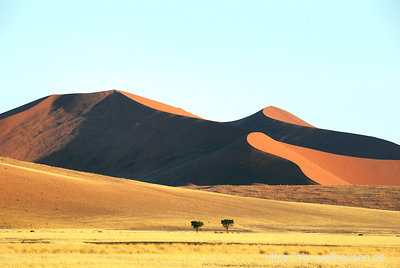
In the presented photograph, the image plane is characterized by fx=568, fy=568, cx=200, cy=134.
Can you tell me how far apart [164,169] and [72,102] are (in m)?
51.5

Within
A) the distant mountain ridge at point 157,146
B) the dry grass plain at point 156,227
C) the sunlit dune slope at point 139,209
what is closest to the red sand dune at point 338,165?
the distant mountain ridge at point 157,146

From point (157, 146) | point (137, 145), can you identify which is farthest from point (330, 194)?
point (137, 145)

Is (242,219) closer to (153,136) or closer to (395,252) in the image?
(395,252)

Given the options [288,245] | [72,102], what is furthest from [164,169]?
[288,245]

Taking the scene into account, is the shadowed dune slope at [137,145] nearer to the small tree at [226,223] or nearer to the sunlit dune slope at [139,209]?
the sunlit dune slope at [139,209]

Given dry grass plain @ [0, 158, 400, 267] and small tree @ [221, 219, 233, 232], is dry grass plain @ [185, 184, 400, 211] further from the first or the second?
small tree @ [221, 219, 233, 232]

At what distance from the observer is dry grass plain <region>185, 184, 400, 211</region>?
84.6 m

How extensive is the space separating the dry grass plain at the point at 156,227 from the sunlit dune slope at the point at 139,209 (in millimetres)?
107

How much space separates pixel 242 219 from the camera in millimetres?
63406

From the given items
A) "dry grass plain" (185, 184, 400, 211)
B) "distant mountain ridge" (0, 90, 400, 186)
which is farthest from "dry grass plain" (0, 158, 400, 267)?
"distant mountain ridge" (0, 90, 400, 186)

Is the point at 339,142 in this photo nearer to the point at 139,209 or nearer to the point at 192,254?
the point at 139,209

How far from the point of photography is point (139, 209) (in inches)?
2512

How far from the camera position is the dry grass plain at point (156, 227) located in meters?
26.9

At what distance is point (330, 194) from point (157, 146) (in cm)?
5743
